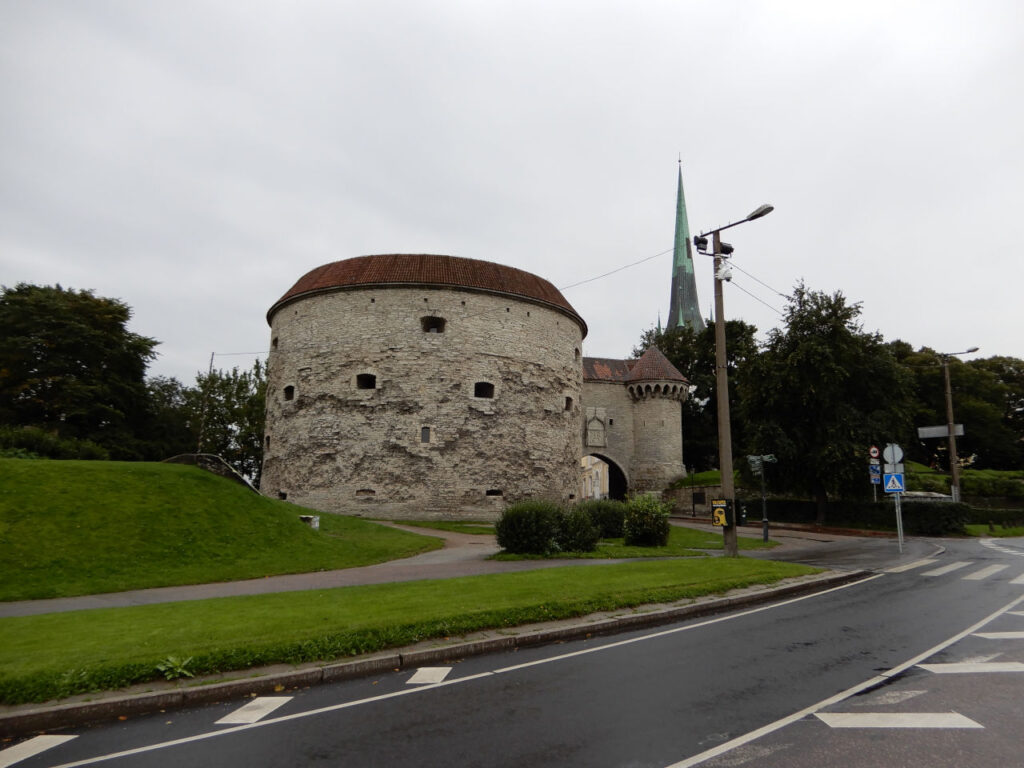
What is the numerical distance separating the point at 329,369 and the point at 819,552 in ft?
79.3

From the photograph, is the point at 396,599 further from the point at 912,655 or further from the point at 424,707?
the point at 912,655

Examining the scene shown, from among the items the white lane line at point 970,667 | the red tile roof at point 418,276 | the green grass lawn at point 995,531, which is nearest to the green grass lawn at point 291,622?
the white lane line at point 970,667

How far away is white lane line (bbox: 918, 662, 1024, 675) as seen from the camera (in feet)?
18.5

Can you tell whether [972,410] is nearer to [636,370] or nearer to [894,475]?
[636,370]

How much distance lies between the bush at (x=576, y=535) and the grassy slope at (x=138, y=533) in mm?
4365

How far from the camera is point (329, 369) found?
3275cm

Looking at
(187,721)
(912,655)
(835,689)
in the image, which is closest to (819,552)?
(912,655)

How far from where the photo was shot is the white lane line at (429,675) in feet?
19.0

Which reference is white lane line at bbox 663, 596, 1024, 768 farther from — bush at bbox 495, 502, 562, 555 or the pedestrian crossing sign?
the pedestrian crossing sign

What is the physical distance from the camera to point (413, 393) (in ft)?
105

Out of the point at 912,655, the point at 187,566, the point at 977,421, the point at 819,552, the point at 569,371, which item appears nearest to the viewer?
the point at 912,655

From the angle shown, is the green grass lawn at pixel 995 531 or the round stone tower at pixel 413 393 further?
the round stone tower at pixel 413 393

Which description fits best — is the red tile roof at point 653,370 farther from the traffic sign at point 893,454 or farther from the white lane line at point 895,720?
the white lane line at point 895,720

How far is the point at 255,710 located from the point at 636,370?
150 feet
